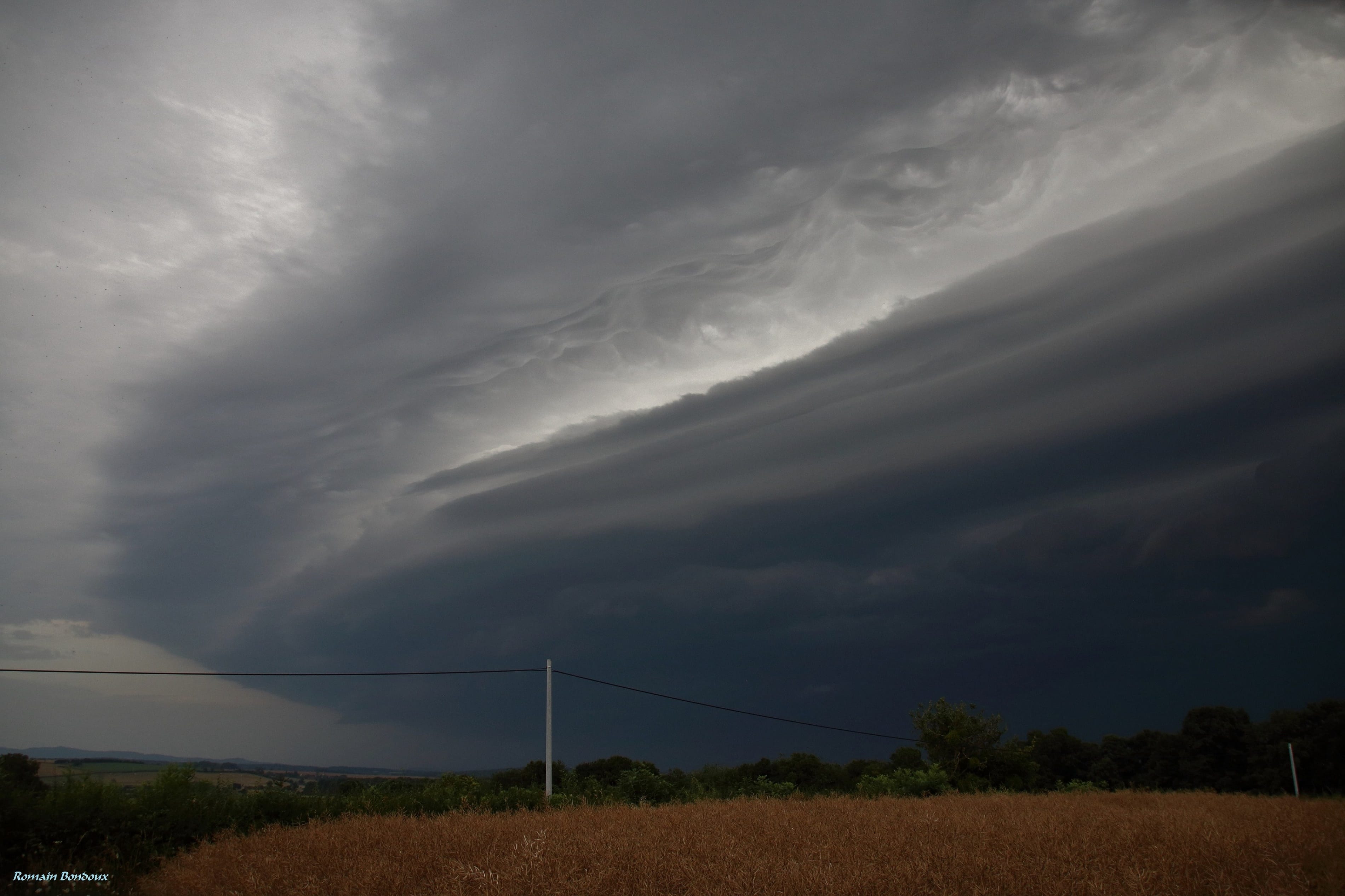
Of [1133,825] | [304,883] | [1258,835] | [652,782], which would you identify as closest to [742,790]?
[652,782]

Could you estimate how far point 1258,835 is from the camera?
12.0 metres

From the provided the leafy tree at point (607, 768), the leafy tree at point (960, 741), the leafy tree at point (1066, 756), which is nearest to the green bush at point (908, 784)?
the leafy tree at point (960, 741)

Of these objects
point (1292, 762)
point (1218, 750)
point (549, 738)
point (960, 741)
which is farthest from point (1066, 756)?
point (549, 738)

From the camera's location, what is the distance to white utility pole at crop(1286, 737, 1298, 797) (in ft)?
81.1

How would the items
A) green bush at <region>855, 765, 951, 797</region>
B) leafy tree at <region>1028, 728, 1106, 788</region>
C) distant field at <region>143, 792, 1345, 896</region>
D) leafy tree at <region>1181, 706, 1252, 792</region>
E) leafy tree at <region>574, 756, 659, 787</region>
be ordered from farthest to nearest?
leafy tree at <region>1028, 728, 1106, 788</region>, leafy tree at <region>1181, 706, 1252, 792</region>, leafy tree at <region>574, 756, 659, 787</region>, green bush at <region>855, 765, 951, 797</region>, distant field at <region>143, 792, 1345, 896</region>

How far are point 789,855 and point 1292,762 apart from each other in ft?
191

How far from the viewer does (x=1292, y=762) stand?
163 ft

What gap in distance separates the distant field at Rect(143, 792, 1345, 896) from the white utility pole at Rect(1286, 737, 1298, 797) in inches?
331

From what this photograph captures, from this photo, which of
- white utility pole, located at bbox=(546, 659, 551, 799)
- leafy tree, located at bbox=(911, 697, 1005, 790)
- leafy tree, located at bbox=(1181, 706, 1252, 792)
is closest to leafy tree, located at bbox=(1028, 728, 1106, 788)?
leafy tree, located at bbox=(1181, 706, 1252, 792)

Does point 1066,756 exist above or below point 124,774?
below

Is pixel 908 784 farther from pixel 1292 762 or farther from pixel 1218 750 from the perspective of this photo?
pixel 1218 750

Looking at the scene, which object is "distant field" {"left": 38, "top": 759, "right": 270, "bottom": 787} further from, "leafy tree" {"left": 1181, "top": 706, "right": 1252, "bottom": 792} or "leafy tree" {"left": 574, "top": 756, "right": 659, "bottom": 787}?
"leafy tree" {"left": 1181, "top": 706, "right": 1252, "bottom": 792}

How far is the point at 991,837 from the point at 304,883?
33.1 feet

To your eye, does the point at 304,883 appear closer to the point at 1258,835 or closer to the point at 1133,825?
the point at 1133,825
